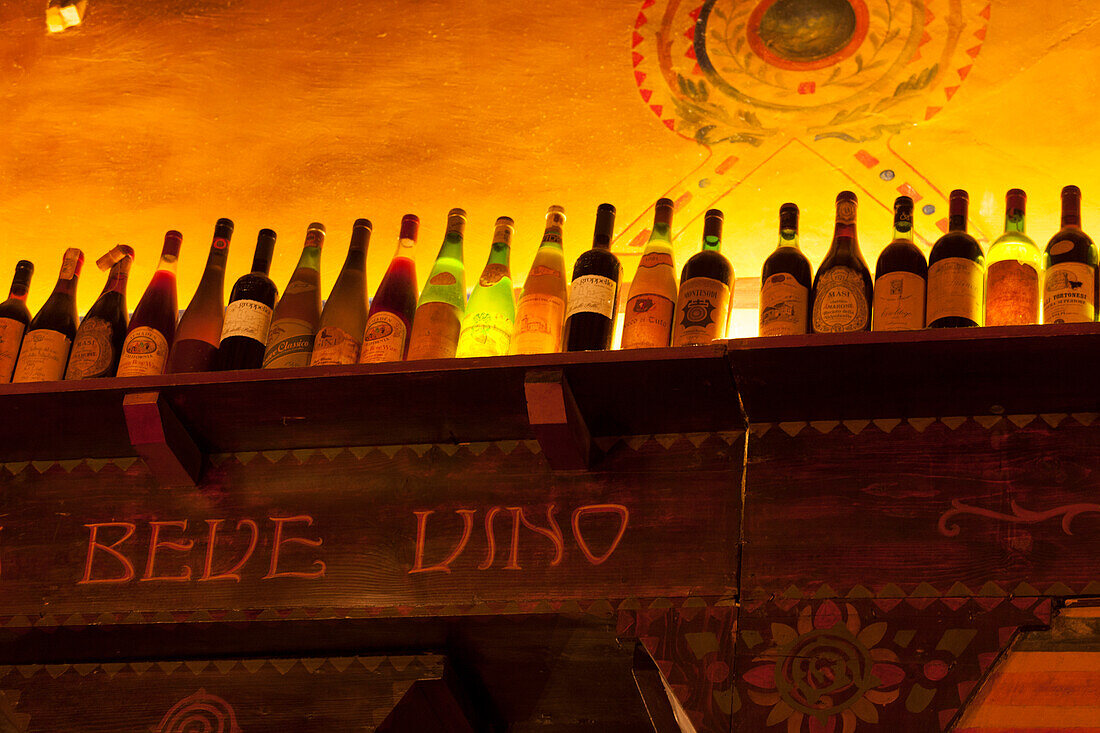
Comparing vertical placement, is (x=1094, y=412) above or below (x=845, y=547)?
above

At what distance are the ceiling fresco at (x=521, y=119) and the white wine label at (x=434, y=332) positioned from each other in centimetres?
44

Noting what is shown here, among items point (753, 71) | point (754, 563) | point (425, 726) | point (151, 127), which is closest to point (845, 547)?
point (754, 563)

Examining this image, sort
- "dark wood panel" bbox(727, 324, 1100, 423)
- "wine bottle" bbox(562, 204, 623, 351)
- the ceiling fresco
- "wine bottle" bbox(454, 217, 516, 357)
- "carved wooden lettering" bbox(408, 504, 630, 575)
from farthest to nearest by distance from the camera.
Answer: the ceiling fresco, "wine bottle" bbox(454, 217, 516, 357), "wine bottle" bbox(562, 204, 623, 351), "carved wooden lettering" bbox(408, 504, 630, 575), "dark wood panel" bbox(727, 324, 1100, 423)

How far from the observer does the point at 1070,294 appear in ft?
6.90

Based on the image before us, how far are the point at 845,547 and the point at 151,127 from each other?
2.03 meters

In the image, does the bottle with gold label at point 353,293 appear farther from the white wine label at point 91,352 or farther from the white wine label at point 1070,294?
the white wine label at point 1070,294

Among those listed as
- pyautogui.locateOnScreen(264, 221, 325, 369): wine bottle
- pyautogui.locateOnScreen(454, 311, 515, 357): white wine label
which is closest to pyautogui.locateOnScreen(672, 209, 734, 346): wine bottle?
pyautogui.locateOnScreen(454, 311, 515, 357): white wine label

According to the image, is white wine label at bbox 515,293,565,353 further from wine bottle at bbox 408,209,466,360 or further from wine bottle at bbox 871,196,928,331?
wine bottle at bbox 871,196,928,331

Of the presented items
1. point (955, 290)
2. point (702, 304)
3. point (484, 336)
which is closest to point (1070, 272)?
point (955, 290)

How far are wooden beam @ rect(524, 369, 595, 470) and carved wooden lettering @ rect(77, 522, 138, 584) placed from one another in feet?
2.60

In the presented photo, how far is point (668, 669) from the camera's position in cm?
198

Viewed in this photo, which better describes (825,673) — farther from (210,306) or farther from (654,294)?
(210,306)

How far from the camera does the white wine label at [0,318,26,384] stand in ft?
8.38

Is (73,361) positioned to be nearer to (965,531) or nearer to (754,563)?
(754,563)
